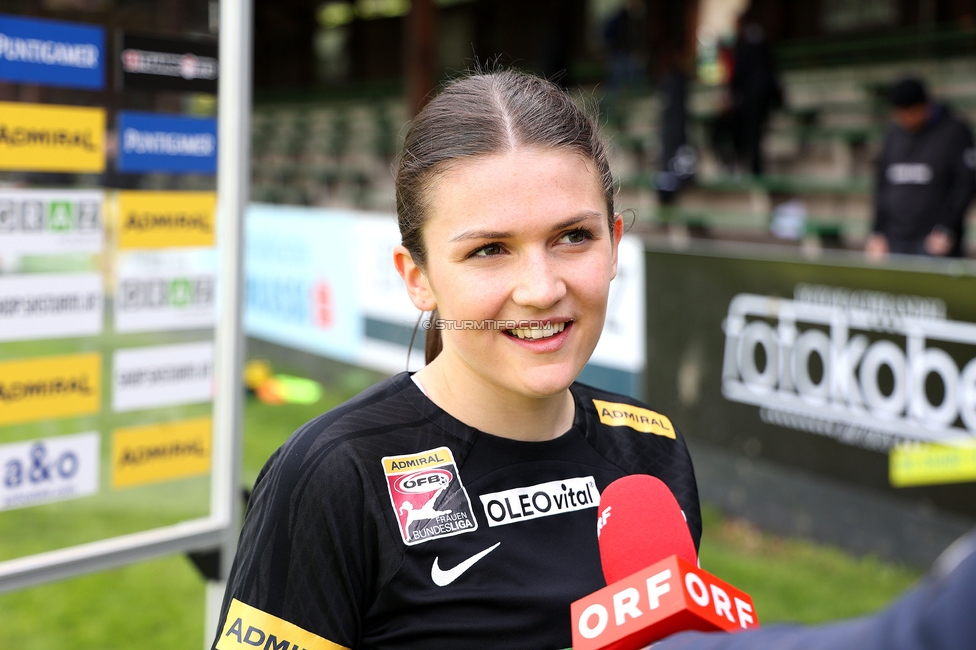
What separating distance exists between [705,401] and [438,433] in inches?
159

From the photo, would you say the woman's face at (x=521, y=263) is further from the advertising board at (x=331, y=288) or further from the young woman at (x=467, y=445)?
the advertising board at (x=331, y=288)

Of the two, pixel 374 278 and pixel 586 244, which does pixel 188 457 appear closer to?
pixel 586 244

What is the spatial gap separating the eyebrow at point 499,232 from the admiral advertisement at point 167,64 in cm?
195

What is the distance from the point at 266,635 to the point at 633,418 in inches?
29.2

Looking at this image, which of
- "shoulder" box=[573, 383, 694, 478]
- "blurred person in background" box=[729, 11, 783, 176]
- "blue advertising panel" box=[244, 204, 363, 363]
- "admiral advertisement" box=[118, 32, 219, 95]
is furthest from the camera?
Answer: "blurred person in background" box=[729, 11, 783, 176]

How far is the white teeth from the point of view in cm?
142

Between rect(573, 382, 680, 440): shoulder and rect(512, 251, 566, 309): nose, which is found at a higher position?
rect(512, 251, 566, 309): nose


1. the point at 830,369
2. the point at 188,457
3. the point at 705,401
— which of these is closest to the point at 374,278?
the point at 705,401

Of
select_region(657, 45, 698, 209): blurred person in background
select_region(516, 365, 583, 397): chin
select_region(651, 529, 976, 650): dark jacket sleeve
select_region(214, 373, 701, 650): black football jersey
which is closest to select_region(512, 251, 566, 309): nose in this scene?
select_region(516, 365, 583, 397): chin

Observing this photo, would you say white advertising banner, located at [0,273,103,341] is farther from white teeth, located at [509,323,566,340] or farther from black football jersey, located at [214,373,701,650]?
white teeth, located at [509,323,566,340]

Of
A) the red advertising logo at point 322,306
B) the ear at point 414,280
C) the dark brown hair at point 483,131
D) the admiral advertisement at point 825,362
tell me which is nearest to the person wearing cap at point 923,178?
the admiral advertisement at point 825,362

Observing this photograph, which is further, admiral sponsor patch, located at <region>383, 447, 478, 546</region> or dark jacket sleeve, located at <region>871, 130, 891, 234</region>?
dark jacket sleeve, located at <region>871, 130, 891, 234</region>

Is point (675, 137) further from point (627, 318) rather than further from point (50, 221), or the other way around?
point (50, 221)

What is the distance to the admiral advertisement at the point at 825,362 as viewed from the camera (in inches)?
168
